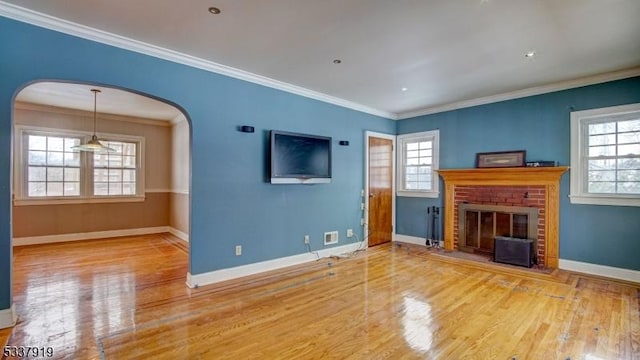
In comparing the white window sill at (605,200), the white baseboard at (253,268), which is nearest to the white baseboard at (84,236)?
the white baseboard at (253,268)

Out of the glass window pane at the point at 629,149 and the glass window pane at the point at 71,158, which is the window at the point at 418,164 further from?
the glass window pane at the point at 71,158

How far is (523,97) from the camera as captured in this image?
188 inches

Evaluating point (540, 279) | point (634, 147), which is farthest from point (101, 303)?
point (634, 147)

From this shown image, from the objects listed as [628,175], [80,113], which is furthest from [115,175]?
[628,175]

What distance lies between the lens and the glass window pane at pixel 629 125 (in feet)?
12.9

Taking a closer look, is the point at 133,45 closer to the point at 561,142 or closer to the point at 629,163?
the point at 561,142

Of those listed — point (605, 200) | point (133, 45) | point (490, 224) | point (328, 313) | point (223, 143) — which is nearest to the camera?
point (328, 313)

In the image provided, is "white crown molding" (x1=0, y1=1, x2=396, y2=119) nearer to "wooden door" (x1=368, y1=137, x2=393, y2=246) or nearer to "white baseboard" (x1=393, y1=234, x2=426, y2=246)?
"wooden door" (x1=368, y1=137, x2=393, y2=246)

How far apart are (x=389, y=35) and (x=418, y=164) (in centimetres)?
358

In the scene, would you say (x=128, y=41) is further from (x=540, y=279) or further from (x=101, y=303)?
(x=540, y=279)

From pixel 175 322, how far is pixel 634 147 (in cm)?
580

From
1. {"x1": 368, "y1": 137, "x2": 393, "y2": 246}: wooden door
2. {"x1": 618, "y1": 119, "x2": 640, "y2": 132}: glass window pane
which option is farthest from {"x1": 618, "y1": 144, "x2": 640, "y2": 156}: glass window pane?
{"x1": 368, "y1": 137, "x2": 393, "y2": 246}: wooden door

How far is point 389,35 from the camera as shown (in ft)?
9.84

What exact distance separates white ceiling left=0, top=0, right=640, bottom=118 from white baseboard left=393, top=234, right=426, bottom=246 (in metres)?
3.08
